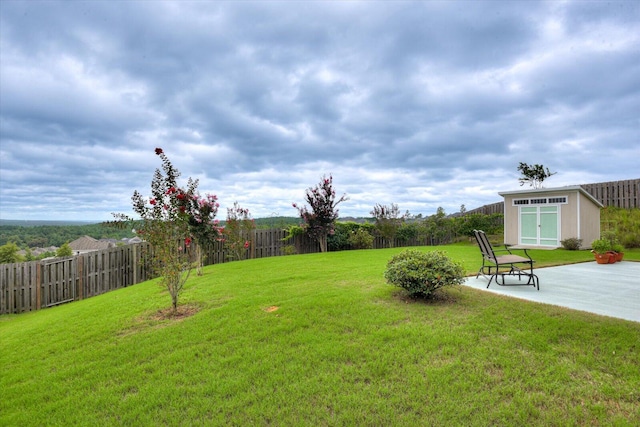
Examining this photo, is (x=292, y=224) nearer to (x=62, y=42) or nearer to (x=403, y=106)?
(x=403, y=106)

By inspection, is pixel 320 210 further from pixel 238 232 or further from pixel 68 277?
pixel 68 277

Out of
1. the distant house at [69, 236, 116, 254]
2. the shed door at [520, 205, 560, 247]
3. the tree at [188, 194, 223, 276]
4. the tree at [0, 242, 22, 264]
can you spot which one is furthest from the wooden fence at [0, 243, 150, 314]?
the shed door at [520, 205, 560, 247]

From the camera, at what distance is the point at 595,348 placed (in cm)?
332

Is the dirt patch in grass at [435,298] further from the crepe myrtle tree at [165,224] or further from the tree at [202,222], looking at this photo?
the tree at [202,222]

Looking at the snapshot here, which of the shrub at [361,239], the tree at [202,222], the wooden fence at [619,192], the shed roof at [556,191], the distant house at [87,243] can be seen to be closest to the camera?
the tree at [202,222]

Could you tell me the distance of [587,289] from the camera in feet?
19.6

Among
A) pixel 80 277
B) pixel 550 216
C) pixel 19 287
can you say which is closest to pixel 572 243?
pixel 550 216

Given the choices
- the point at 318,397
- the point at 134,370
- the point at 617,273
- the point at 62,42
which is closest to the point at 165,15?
the point at 62,42

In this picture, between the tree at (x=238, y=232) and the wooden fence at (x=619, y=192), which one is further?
the wooden fence at (x=619, y=192)

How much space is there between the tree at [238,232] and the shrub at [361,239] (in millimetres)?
5565

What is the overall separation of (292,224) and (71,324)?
11343 millimetres

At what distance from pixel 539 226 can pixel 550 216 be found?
2.25 ft

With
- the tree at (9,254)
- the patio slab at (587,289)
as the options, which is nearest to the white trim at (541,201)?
the patio slab at (587,289)

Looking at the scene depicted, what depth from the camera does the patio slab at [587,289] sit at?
473cm
